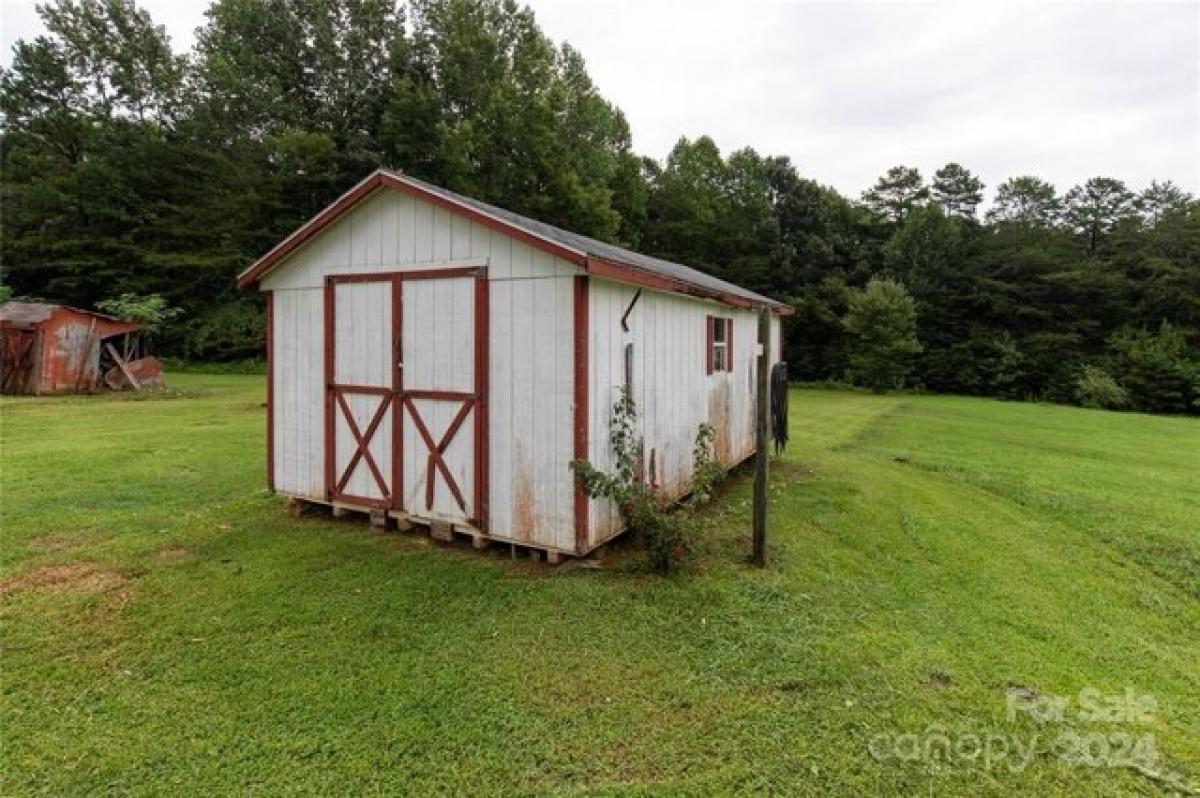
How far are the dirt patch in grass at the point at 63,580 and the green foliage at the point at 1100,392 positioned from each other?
31356 millimetres

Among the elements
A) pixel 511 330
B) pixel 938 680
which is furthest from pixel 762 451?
pixel 511 330

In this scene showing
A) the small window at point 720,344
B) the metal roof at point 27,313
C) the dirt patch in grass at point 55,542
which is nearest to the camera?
the dirt patch in grass at point 55,542

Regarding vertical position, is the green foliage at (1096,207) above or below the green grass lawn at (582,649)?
above

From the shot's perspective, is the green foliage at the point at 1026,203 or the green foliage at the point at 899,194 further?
the green foliage at the point at 899,194

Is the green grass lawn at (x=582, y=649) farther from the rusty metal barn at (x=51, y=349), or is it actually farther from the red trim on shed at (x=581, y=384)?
the rusty metal barn at (x=51, y=349)

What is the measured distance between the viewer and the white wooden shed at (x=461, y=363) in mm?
4871

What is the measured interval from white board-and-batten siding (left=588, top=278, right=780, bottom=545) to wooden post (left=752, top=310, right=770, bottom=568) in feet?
3.74

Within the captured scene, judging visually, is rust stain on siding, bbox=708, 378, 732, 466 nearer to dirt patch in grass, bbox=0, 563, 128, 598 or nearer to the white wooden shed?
the white wooden shed

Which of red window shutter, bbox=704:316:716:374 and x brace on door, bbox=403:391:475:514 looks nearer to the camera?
x brace on door, bbox=403:391:475:514

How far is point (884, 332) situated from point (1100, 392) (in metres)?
8.55

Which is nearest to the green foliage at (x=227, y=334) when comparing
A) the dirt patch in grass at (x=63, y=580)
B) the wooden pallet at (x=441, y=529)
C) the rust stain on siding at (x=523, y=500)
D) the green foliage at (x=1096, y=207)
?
the wooden pallet at (x=441, y=529)

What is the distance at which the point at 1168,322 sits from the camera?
2806 cm

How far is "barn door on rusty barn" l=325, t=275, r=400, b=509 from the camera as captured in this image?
5684 millimetres

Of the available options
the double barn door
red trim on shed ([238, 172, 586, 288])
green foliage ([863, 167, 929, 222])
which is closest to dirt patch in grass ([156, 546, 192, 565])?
the double barn door
